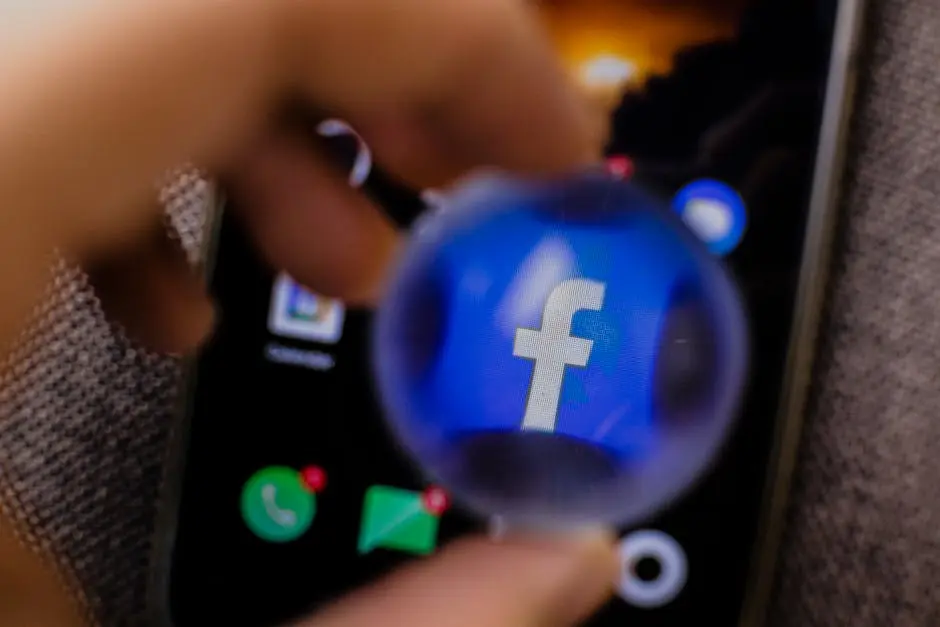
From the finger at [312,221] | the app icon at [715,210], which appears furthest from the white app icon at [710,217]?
the finger at [312,221]

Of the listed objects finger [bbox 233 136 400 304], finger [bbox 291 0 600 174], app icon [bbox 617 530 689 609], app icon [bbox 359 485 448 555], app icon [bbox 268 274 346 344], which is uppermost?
finger [bbox 291 0 600 174]

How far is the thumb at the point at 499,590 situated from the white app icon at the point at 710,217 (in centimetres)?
11

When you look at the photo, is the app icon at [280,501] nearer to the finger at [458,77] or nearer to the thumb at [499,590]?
the thumb at [499,590]

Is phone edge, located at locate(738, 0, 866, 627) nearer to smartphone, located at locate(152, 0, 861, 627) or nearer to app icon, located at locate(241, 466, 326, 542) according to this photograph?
smartphone, located at locate(152, 0, 861, 627)

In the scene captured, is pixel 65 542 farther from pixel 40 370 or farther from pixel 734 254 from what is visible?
pixel 734 254

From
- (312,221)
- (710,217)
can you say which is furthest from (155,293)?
(710,217)

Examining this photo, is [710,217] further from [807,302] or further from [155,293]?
[155,293]

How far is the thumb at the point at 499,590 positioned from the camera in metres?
0.26

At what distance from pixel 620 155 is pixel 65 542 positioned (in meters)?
0.25

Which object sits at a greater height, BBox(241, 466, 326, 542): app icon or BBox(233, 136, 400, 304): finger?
BBox(233, 136, 400, 304): finger

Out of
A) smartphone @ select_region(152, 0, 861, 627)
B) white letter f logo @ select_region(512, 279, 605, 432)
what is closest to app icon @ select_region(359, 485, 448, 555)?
smartphone @ select_region(152, 0, 861, 627)

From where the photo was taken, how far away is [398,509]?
0.37 metres

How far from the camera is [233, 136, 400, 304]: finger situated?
294 mm

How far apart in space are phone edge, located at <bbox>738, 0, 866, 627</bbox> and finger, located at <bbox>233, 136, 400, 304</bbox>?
5.7 inches
